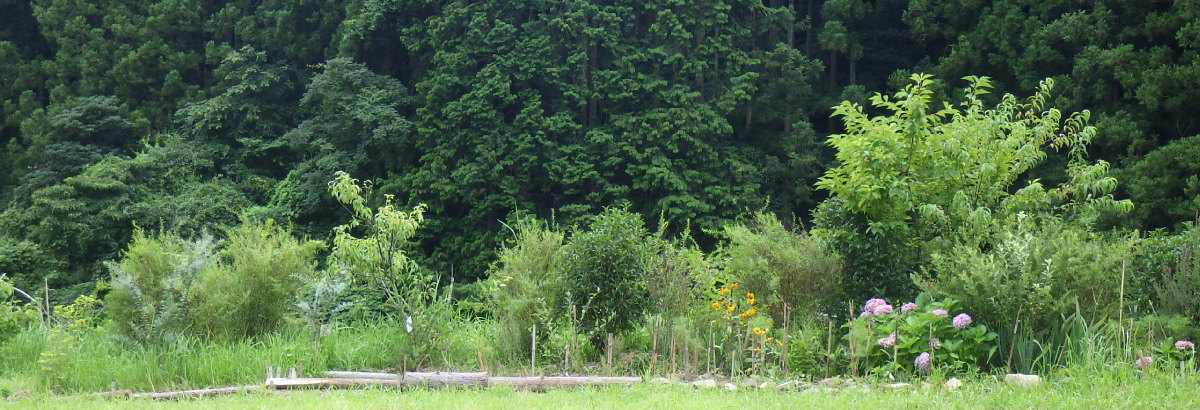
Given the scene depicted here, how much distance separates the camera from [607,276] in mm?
6152

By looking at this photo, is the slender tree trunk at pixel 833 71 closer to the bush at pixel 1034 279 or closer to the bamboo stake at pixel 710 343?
the bush at pixel 1034 279

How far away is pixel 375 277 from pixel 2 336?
3043mm

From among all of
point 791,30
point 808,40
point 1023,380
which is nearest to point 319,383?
point 1023,380

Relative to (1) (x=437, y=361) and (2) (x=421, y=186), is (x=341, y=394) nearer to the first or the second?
(1) (x=437, y=361)

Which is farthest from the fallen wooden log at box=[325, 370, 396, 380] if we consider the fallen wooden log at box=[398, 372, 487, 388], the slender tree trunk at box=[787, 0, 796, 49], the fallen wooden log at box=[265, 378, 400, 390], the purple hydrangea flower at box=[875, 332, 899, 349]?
the slender tree trunk at box=[787, 0, 796, 49]

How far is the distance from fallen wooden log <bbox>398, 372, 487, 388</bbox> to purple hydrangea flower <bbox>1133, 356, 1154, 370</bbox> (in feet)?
12.3

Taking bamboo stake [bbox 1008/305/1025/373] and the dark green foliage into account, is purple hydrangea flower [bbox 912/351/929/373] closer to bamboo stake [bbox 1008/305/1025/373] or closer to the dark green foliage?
bamboo stake [bbox 1008/305/1025/373]

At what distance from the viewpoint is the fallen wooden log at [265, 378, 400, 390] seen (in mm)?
5613

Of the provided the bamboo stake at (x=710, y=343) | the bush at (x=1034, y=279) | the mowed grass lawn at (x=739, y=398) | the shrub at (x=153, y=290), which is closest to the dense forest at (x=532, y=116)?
the bamboo stake at (x=710, y=343)

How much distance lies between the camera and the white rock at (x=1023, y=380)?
4.86 metres

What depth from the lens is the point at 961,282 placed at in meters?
5.50

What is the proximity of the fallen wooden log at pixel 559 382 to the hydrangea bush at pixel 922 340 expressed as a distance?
4.60 ft

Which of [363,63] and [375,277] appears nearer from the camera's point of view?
[375,277]

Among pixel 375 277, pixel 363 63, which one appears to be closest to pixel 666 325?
pixel 375 277
